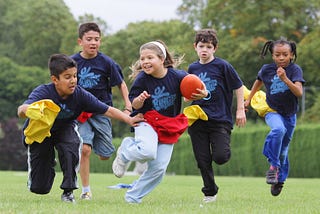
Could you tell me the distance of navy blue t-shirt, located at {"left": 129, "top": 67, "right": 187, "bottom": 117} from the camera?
8.73 metres

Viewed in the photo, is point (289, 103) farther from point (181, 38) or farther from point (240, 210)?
point (181, 38)

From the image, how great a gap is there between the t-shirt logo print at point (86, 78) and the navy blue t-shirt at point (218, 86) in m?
1.39

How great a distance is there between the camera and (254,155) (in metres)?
32.0

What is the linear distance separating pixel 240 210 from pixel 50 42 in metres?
63.5

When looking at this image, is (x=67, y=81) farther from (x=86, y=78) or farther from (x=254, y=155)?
(x=254, y=155)

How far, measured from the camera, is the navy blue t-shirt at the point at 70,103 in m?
8.64

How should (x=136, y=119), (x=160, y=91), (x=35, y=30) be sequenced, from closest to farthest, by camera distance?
(x=136, y=119) → (x=160, y=91) → (x=35, y=30)

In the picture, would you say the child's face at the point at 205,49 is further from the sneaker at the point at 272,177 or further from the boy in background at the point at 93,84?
the sneaker at the point at 272,177

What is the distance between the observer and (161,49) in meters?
8.80

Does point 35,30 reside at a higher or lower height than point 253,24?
lower

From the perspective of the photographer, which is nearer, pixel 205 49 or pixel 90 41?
pixel 205 49

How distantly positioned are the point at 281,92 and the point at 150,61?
102 inches

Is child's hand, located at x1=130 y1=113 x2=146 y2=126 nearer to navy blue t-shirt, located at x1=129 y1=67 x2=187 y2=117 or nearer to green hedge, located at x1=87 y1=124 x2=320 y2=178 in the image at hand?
navy blue t-shirt, located at x1=129 y1=67 x2=187 y2=117

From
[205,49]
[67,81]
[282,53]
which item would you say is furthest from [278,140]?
[67,81]
